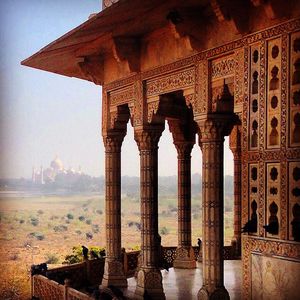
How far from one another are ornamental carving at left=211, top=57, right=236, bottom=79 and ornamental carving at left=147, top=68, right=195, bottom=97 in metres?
0.57

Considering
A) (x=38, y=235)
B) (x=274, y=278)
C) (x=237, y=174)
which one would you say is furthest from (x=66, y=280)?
(x=38, y=235)

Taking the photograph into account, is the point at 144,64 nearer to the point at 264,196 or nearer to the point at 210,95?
the point at 210,95

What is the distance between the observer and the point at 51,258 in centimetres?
2808

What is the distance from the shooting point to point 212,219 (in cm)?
827

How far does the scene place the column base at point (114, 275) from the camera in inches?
445

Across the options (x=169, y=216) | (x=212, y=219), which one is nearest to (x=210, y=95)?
(x=212, y=219)

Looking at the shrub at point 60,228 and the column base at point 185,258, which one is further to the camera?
the shrub at point 60,228

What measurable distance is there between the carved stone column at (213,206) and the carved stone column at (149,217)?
1.88 metres

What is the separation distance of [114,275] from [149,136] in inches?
124

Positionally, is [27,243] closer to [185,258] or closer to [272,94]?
[185,258]

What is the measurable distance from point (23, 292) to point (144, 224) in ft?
36.4

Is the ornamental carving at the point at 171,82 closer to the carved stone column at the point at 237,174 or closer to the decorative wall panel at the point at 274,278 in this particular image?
the decorative wall panel at the point at 274,278

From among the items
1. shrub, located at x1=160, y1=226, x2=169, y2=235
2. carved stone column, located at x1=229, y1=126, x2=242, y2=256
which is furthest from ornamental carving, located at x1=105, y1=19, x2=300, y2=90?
shrub, located at x1=160, y1=226, x2=169, y2=235

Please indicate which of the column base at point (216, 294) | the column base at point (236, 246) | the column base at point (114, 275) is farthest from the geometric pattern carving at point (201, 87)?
the column base at point (236, 246)
